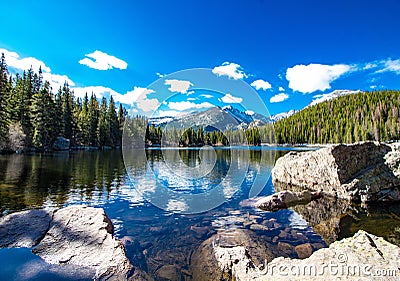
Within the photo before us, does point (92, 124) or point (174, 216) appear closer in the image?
point (174, 216)

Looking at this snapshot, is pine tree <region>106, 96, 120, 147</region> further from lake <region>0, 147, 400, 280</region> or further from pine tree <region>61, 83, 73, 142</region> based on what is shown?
lake <region>0, 147, 400, 280</region>

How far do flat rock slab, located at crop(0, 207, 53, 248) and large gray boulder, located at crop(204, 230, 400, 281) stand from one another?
565 centimetres

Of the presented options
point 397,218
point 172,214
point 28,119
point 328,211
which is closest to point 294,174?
point 328,211

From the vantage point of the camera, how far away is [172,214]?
10.5 m

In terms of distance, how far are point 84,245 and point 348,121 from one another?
143m

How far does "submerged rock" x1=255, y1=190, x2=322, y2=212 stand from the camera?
1111 centimetres

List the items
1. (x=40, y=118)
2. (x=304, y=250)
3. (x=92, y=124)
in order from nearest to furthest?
(x=304, y=250)
(x=40, y=118)
(x=92, y=124)

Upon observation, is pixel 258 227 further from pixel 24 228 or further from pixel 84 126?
pixel 84 126

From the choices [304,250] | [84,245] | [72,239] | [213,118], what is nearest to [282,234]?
[304,250]

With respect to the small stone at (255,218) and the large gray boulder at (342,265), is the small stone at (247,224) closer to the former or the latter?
the small stone at (255,218)

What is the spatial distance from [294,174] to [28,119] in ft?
187

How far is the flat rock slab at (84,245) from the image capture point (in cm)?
548

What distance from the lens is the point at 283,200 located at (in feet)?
37.8

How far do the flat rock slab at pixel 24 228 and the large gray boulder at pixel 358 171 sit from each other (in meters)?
13.3
